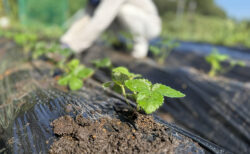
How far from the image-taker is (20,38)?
212 centimetres

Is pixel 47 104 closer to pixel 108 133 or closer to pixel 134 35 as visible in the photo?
pixel 108 133

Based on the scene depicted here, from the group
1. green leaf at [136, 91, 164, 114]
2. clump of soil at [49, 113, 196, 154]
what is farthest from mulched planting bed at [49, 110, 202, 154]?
green leaf at [136, 91, 164, 114]

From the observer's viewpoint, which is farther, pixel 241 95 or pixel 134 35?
pixel 134 35

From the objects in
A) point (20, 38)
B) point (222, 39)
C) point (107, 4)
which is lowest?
point (222, 39)

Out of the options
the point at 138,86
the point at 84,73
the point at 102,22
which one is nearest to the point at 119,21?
the point at 102,22

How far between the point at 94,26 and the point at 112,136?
150 cm

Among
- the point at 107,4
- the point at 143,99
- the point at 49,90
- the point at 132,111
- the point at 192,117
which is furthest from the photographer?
the point at 107,4

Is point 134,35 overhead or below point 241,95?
overhead

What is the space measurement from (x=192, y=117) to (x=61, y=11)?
6.51 m

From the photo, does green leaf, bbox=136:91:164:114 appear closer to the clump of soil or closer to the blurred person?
the clump of soil

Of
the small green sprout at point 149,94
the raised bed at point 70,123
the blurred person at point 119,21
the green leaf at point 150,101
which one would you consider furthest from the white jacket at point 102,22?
the green leaf at point 150,101

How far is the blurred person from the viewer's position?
203cm

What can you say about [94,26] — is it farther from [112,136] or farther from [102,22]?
[112,136]

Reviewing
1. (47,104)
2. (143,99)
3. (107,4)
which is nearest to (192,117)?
(143,99)
